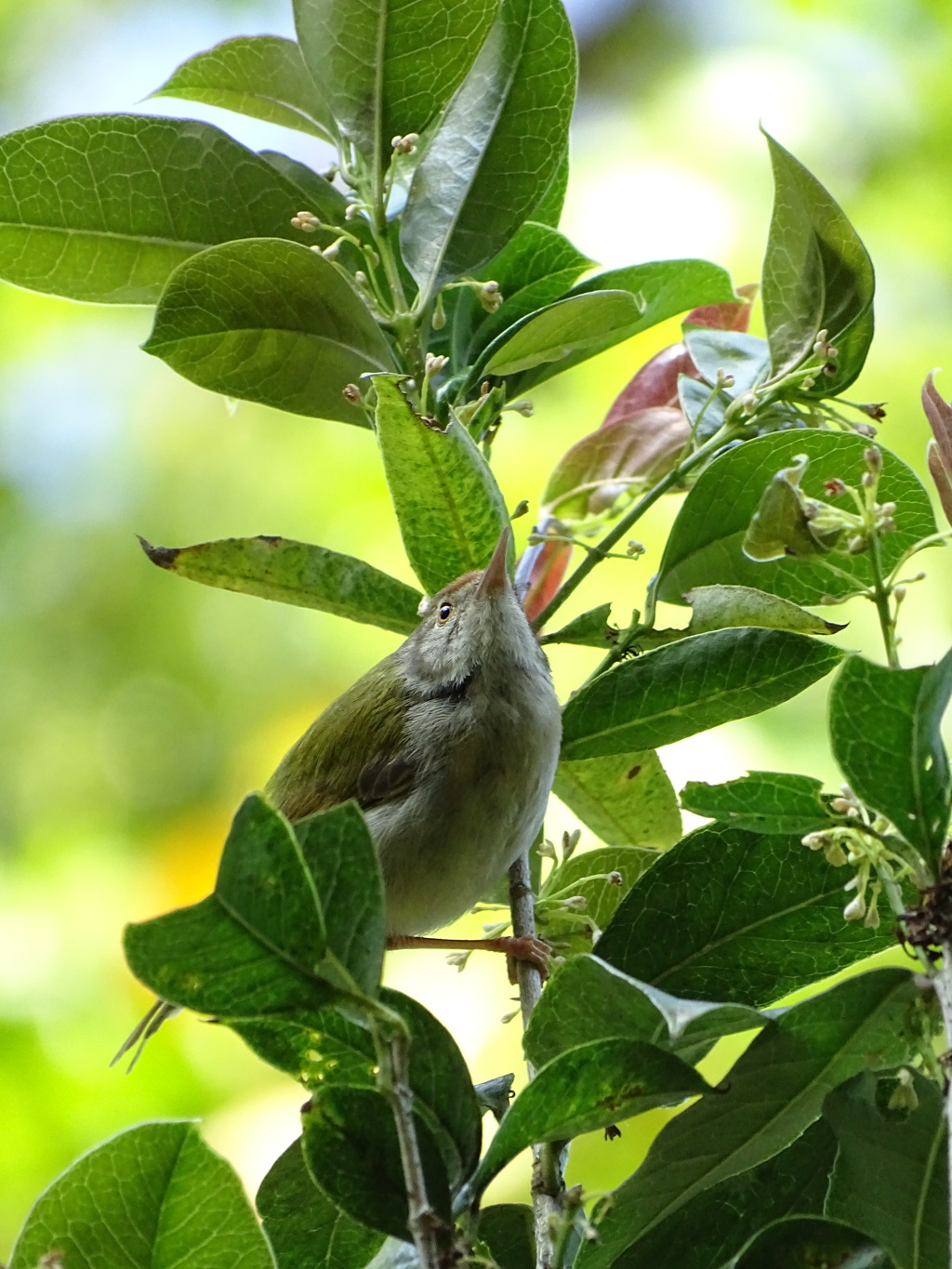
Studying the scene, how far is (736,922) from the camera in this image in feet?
3.92

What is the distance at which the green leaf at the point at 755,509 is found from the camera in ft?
4.39

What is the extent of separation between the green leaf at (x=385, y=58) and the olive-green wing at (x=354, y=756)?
0.89 metres

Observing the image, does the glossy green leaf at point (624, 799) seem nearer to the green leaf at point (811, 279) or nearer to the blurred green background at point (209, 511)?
the green leaf at point (811, 279)

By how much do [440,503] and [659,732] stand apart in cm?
38

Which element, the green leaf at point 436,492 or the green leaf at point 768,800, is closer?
the green leaf at point 768,800

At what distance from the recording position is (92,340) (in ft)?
20.1

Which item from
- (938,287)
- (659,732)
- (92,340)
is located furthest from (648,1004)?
(92,340)

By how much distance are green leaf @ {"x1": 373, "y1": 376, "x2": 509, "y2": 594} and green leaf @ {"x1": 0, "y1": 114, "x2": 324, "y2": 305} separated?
405 millimetres

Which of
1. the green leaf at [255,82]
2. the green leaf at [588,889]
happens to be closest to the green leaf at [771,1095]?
the green leaf at [588,889]

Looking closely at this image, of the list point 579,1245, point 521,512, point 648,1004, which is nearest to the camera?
point 648,1004

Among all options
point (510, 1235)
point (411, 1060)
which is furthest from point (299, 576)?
point (510, 1235)

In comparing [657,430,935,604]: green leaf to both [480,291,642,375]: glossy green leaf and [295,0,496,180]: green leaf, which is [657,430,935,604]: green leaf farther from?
[295,0,496,180]: green leaf

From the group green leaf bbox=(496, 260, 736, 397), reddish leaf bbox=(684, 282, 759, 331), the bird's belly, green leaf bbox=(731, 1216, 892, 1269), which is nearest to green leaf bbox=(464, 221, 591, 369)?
green leaf bbox=(496, 260, 736, 397)

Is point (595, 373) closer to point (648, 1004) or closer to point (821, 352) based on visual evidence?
point (821, 352)
